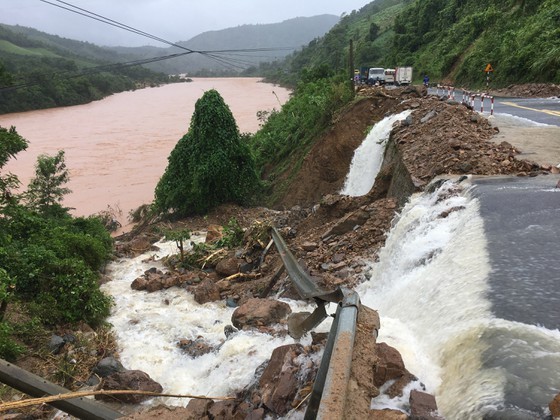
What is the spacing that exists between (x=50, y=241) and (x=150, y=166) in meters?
21.1

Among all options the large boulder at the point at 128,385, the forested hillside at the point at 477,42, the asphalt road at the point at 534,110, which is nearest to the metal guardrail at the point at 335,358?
the large boulder at the point at 128,385

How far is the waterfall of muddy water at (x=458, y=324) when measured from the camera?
9.37 feet

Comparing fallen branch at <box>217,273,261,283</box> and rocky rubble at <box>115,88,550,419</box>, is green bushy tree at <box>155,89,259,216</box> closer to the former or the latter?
rocky rubble at <box>115,88,550,419</box>

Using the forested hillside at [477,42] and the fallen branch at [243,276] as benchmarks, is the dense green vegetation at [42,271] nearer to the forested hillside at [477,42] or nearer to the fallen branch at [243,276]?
the fallen branch at [243,276]

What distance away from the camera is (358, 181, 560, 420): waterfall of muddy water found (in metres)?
2.86

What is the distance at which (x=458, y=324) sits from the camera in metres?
3.76

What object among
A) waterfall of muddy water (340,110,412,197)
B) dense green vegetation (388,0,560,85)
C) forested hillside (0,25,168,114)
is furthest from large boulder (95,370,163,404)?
dense green vegetation (388,0,560,85)

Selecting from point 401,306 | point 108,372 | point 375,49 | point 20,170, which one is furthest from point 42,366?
point 375,49

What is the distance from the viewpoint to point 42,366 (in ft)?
19.9

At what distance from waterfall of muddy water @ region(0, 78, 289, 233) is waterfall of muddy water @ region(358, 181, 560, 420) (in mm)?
18215

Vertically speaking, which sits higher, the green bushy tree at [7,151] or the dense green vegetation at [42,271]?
the green bushy tree at [7,151]

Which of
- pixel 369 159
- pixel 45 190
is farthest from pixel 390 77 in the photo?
pixel 45 190

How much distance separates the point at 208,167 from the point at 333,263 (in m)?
9.56

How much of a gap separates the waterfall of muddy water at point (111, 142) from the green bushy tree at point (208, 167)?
20.7 ft
